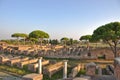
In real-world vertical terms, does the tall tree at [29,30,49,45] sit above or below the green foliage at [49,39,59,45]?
above

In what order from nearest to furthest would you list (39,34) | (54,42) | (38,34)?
(38,34) < (39,34) < (54,42)

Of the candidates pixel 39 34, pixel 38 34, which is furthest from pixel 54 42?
pixel 38 34

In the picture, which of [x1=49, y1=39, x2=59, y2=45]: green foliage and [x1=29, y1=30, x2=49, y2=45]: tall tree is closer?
[x1=29, y1=30, x2=49, y2=45]: tall tree

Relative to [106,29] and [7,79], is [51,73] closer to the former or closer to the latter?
[7,79]

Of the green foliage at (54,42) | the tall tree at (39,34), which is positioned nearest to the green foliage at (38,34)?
the tall tree at (39,34)

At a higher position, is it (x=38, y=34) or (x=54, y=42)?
(x=38, y=34)

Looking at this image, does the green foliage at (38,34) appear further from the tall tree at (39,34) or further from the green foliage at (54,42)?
the green foliage at (54,42)

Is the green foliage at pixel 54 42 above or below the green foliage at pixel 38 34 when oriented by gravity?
below

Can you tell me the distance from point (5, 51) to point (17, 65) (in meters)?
11.8

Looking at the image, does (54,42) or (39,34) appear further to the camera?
(54,42)

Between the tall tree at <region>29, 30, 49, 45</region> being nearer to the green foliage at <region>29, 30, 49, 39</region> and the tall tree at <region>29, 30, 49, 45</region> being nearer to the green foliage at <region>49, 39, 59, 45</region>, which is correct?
the green foliage at <region>29, 30, 49, 39</region>

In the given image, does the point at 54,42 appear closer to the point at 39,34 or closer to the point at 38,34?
the point at 39,34

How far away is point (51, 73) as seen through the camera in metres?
15.2

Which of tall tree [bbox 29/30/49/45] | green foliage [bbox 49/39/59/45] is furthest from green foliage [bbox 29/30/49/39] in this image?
green foliage [bbox 49/39/59/45]
